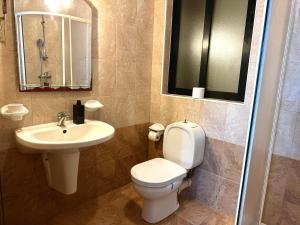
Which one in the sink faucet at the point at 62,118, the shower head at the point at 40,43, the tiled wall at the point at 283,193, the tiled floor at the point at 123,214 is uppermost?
the shower head at the point at 40,43

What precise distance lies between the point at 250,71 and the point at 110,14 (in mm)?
1241

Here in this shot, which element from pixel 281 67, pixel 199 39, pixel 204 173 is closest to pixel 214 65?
pixel 199 39

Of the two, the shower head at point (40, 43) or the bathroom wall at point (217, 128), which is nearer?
the shower head at point (40, 43)

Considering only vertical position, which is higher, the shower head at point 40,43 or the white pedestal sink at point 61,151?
the shower head at point 40,43

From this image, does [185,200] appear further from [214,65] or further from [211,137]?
[214,65]

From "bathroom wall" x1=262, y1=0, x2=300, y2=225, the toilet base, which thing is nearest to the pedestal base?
the toilet base

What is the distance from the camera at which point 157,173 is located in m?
1.62

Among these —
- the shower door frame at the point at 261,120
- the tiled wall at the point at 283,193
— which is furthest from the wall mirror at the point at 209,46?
the tiled wall at the point at 283,193

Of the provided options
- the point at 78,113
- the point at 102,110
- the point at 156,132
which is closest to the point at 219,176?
the point at 156,132

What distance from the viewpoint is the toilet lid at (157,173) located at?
4.91 feet

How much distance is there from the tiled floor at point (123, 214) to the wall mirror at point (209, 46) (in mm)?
1051

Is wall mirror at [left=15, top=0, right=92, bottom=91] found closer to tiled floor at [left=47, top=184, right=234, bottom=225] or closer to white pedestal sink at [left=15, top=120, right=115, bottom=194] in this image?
white pedestal sink at [left=15, top=120, right=115, bottom=194]

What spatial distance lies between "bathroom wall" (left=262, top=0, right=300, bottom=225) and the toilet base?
2.52 ft

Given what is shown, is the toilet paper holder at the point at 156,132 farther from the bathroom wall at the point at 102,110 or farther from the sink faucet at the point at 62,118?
the sink faucet at the point at 62,118
